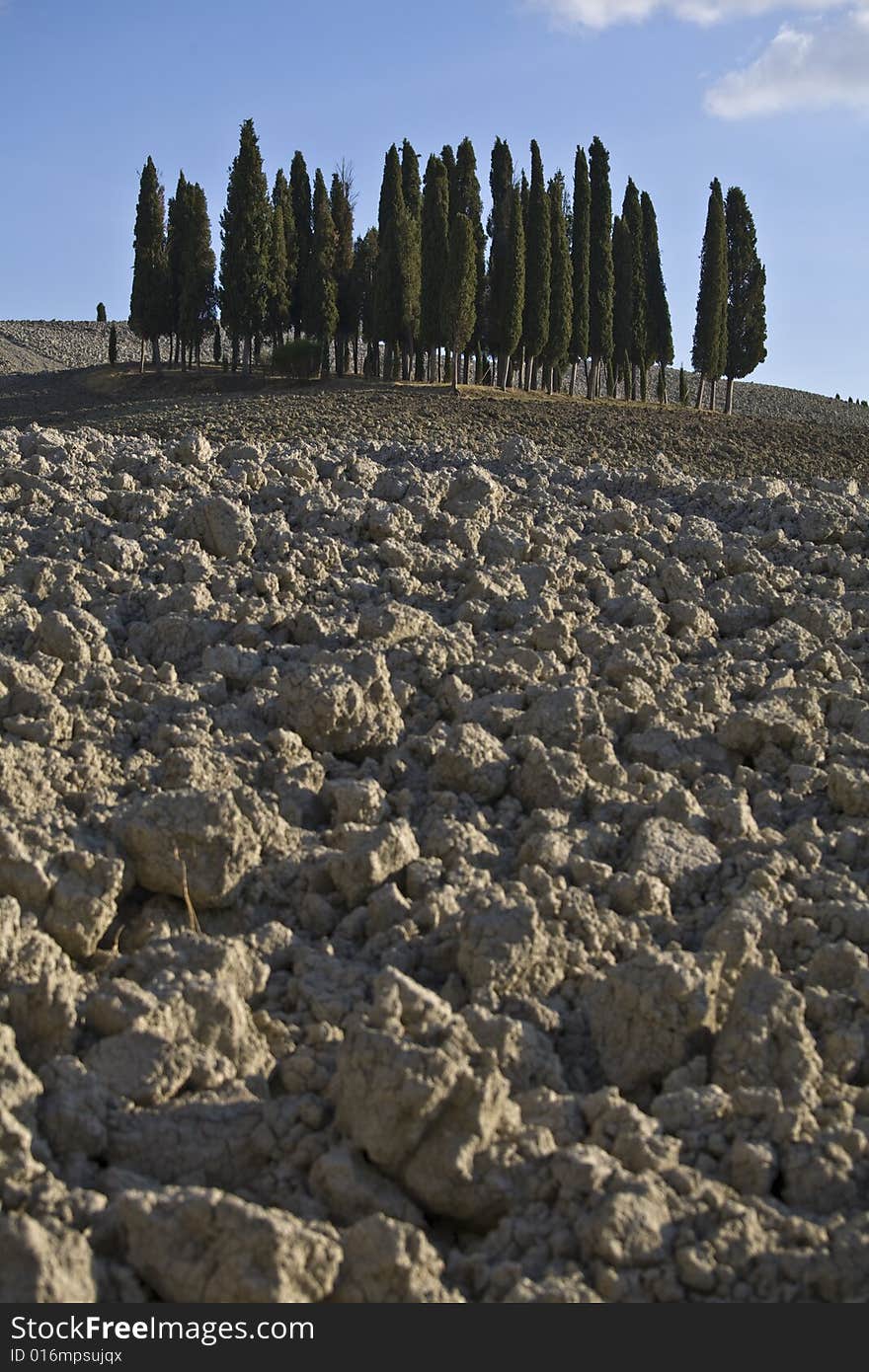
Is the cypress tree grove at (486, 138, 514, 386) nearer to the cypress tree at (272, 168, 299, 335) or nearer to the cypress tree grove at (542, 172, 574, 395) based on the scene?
the cypress tree grove at (542, 172, 574, 395)

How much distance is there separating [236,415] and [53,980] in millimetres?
15807

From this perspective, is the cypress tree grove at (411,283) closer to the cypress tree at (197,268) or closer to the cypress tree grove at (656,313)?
the cypress tree at (197,268)

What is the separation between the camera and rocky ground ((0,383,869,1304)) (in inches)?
139

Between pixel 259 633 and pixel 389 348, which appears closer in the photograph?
pixel 259 633

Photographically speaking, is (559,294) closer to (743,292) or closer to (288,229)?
(743,292)

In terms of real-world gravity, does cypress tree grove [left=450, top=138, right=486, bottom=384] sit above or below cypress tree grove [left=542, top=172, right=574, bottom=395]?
above

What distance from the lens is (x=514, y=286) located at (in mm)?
28656

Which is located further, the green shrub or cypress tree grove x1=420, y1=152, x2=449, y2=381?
the green shrub

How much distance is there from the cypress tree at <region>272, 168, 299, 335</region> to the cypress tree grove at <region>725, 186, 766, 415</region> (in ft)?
32.5

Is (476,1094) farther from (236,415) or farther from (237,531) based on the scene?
(236,415)

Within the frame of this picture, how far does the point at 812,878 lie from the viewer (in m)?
5.00

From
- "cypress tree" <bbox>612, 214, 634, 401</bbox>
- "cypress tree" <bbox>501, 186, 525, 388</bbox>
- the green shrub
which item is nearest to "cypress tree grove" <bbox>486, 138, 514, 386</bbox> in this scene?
"cypress tree" <bbox>501, 186, 525, 388</bbox>

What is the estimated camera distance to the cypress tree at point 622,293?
108 feet

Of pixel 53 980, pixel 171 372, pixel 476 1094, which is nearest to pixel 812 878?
pixel 476 1094
